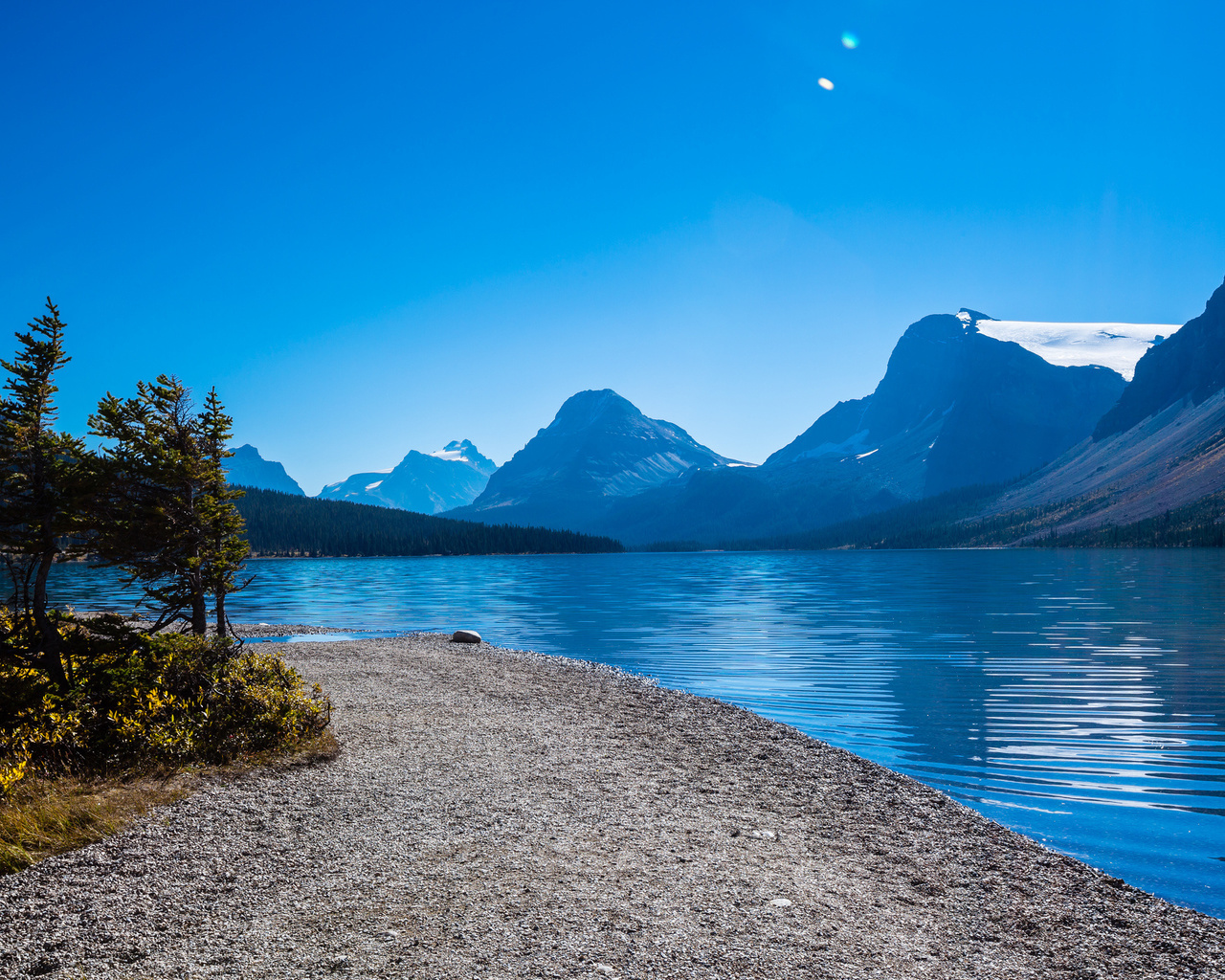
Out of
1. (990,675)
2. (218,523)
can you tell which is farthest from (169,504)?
(990,675)

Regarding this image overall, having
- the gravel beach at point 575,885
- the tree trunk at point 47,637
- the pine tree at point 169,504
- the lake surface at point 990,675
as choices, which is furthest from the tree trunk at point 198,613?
the lake surface at point 990,675

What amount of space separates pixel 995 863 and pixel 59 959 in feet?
42.1

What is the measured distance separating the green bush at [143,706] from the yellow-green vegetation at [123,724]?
0.8 inches

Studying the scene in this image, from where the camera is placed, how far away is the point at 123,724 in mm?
14250

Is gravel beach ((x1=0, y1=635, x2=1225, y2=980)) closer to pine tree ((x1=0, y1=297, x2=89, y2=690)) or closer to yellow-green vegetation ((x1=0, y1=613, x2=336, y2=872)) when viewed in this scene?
yellow-green vegetation ((x1=0, y1=613, x2=336, y2=872))

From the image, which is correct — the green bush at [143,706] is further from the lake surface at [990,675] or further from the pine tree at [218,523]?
the lake surface at [990,675]

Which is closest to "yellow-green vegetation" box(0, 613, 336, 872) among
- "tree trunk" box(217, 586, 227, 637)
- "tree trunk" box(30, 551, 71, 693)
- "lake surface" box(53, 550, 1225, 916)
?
"tree trunk" box(30, 551, 71, 693)

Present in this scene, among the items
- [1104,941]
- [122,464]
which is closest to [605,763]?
[1104,941]

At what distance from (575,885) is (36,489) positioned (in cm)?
1413

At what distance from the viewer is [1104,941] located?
921 cm

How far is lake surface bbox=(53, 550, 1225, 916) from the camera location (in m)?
15.4

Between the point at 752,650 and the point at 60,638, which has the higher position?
the point at 60,638

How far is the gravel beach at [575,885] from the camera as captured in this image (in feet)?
27.0

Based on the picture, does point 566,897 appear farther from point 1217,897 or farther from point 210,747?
point 1217,897
